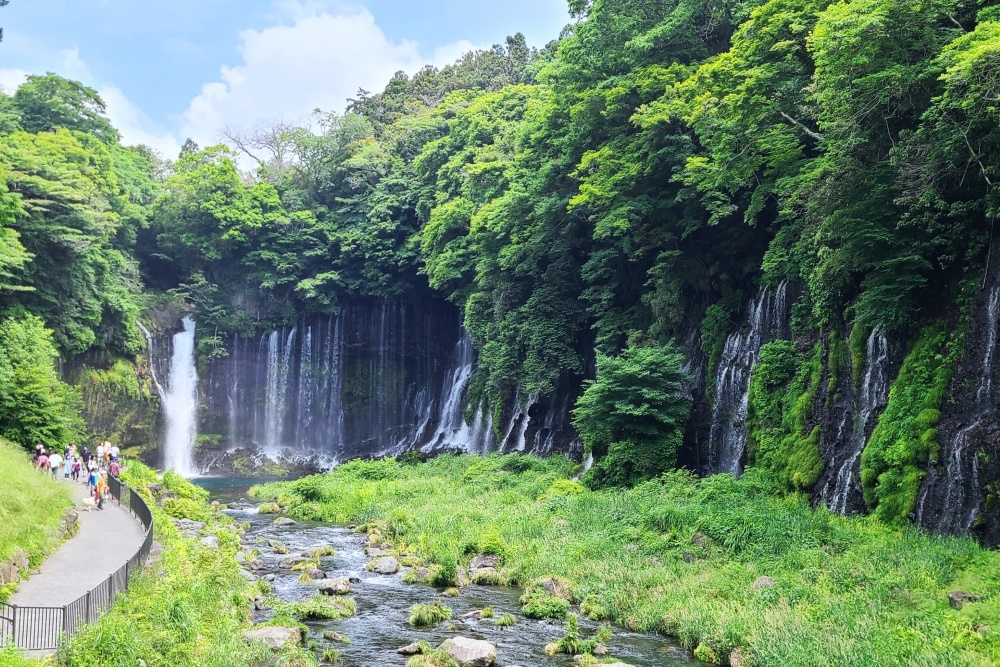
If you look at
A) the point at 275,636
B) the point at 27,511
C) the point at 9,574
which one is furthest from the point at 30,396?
the point at 275,636

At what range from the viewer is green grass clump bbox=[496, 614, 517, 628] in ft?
46.1

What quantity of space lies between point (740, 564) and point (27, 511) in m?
15.1

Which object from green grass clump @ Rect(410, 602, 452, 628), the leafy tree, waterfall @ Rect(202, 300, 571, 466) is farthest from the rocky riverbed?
the leafy tree

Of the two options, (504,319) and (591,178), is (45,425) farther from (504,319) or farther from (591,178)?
(591,178)

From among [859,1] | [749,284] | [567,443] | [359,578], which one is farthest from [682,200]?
[359,578]

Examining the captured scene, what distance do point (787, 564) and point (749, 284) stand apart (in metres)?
13.3

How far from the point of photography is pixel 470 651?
1205 centimetres

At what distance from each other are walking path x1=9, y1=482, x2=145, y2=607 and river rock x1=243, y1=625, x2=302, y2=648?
2746 millimetres

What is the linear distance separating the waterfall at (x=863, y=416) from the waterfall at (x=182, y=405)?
35.8 m

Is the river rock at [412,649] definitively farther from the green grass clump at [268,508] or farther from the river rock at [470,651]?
the green grass clump at [268,508]

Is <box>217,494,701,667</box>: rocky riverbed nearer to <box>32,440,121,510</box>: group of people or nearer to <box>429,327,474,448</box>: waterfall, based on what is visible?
<box>32,440,121,510</box>: group of people

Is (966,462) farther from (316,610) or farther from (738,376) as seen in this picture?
(316,610)

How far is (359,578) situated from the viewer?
1789 cm

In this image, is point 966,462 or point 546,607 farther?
point 546,607
